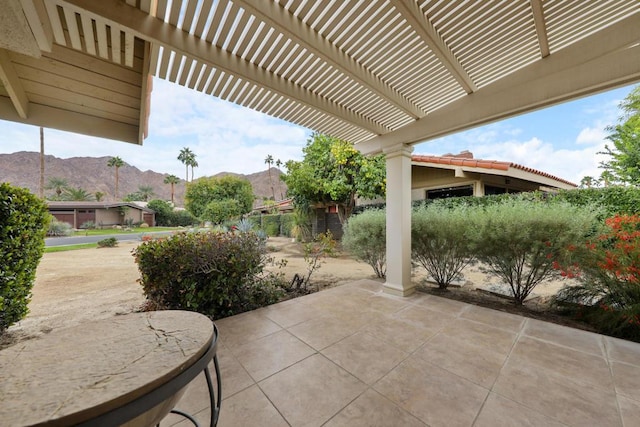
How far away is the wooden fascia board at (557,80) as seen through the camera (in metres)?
1.94

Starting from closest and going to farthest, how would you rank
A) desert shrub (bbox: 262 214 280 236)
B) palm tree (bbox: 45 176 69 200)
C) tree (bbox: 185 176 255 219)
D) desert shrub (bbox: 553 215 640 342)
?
desert shrub (bbox: 553 215 640 342), desert shrub (bbox: 262 214 280 236), tree (bbox: 185 176 255 219), palm tree (bbox: 45 176 69 200)

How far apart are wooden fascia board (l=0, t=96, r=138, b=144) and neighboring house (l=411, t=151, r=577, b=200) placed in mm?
7606

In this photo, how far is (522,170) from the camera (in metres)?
6.84

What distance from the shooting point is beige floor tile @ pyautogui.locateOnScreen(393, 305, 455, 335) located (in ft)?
8.85

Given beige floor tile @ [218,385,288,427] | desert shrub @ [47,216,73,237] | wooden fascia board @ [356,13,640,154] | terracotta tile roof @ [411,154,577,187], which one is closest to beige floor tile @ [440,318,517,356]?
beige floor tile @ [218,385,288,427]

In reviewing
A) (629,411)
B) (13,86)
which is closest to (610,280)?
(629,411)

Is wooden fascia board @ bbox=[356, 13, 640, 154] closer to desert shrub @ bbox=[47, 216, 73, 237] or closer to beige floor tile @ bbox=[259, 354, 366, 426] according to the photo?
beige floor tile @ bbox=[259, 354, 366, 426]

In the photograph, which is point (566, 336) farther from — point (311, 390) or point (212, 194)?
point (212, 194)

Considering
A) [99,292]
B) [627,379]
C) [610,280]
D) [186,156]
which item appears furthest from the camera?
[186,156]

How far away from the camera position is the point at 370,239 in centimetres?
493

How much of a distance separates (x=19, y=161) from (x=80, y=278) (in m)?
85.7

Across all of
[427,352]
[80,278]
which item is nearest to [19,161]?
[80,278]

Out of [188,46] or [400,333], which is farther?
[400,333]

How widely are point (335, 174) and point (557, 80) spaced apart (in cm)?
731
